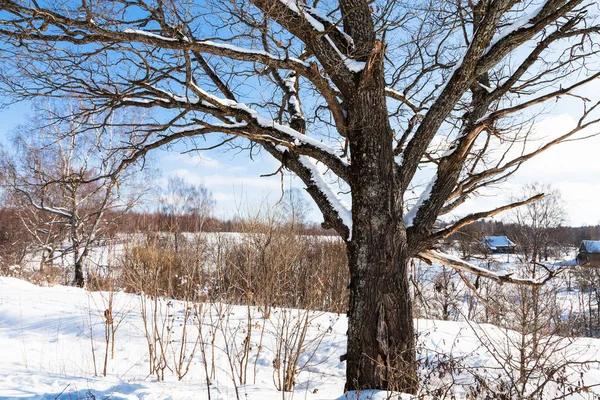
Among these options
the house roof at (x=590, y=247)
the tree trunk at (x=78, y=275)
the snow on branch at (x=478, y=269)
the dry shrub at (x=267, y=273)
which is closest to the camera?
the snow on branch at (x=478, y=269)

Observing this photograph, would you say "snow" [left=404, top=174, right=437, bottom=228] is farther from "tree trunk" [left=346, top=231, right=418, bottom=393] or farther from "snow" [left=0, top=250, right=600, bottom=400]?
"snow" [left=0, top=250, right=600, bottom=400]

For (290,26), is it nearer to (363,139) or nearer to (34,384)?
(363,139)

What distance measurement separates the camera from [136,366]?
5262 mm

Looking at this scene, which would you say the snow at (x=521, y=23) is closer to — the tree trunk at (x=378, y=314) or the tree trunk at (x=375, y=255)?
the tree trunk at (x=375, y=255)

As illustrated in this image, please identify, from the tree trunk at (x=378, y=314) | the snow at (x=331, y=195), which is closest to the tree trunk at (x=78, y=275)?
the snow at (x=331, y=195)

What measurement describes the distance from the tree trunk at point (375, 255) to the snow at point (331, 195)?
12cm

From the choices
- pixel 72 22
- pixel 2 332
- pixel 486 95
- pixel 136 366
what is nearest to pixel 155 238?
pixel 136 366

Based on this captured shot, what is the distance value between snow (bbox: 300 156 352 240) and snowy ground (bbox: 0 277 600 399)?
126cm

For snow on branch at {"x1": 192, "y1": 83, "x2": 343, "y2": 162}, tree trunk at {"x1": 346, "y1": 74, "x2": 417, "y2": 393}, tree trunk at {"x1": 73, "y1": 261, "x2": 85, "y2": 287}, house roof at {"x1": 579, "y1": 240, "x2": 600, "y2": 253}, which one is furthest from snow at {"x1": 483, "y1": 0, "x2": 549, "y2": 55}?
house roof at {"x1": 579, "y1": 240, "x2": 600, "y2": 253}

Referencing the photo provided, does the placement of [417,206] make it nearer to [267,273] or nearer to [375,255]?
[375,255]

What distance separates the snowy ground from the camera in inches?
145

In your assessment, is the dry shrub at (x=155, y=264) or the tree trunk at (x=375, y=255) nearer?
the tree trunk at (x=375, y=255)

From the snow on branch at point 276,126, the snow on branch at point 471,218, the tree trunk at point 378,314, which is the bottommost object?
the tree trunk at point 378,314

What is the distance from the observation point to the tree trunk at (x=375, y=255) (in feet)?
11.7
